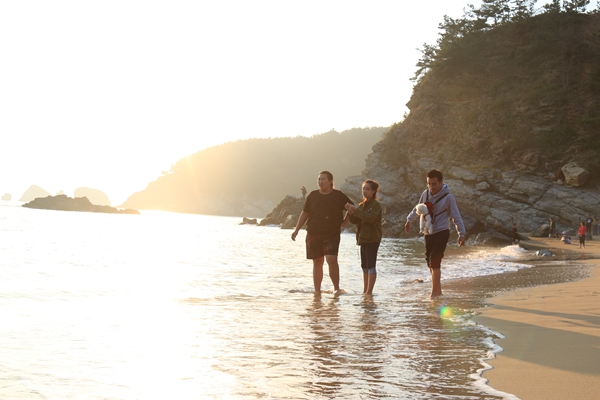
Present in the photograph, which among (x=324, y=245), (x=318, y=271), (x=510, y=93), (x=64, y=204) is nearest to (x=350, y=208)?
(x=324, y=245)

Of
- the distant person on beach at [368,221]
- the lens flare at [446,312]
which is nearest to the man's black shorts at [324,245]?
the distant person on beach at [368,221]

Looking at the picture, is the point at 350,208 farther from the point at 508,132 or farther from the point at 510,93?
the point at 510,93

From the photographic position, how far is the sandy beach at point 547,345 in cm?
325

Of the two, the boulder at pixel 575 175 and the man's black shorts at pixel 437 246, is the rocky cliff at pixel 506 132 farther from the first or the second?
the man's black shorts at pixel 437 246

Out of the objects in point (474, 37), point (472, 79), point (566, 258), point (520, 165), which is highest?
point (474, 37)

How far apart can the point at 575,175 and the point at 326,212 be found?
1531 inches

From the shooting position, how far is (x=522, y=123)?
4878 centimetres

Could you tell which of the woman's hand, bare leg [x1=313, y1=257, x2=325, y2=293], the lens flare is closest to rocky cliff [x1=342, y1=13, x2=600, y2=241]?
bare leg [x1=313, y1=257, x2=325, y2=293]

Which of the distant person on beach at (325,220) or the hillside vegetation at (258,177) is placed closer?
the distant person on beach at (325,220)

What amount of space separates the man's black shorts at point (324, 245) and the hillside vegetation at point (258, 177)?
570 feet

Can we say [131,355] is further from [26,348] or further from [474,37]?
[474,37]

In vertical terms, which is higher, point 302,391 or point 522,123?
point 522,123

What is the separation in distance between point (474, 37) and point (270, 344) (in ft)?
201

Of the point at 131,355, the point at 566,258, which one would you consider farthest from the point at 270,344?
the point at 566,258
